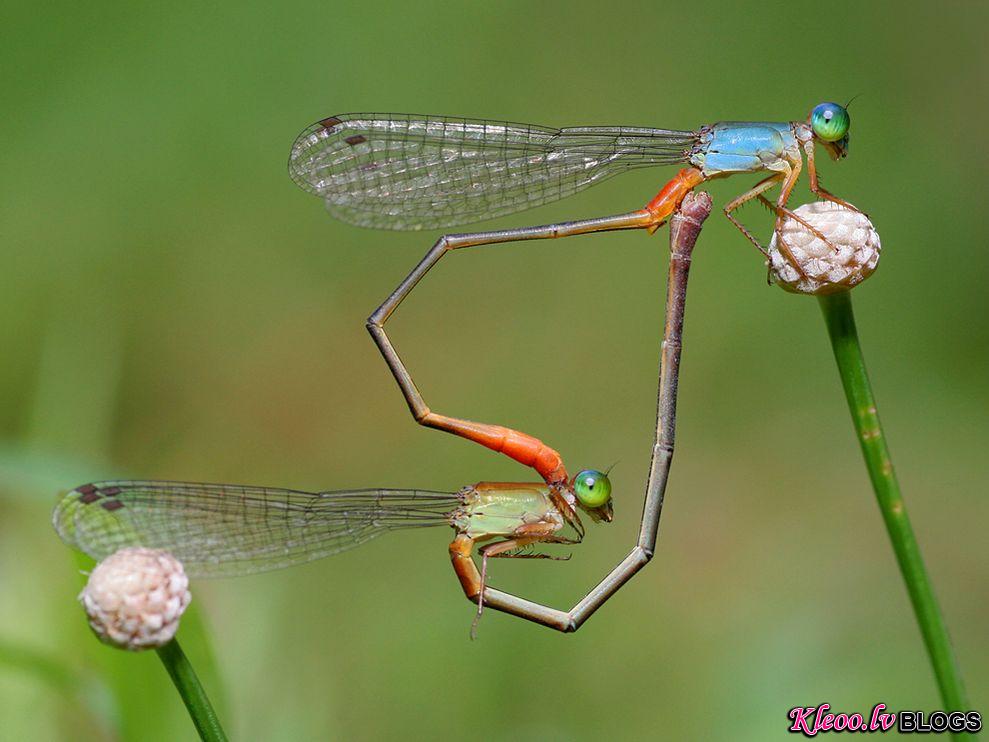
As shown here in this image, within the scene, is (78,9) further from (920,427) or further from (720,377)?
(920,427)

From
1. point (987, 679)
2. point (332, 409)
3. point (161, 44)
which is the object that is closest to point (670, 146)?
→ point (987, 679)

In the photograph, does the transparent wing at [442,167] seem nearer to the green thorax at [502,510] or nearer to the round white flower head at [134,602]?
the green thorax at [502,510]

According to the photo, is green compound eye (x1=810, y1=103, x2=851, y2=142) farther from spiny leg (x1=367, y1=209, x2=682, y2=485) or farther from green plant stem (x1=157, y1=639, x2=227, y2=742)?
green plant stem (x1=157, y1=639, x2=227, y2=742)

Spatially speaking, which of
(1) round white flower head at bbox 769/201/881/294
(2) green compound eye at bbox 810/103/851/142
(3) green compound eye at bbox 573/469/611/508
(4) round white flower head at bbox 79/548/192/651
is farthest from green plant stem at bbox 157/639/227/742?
(2) green compound eye at bbox 810/103/851/142

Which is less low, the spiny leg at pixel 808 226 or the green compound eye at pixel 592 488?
the spiny leg at pixel 808 226

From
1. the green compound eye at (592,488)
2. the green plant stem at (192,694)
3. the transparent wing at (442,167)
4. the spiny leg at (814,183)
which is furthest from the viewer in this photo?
the transparent wing at (442,167)

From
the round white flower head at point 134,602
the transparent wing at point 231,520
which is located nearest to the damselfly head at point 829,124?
the transparent wing at point 231,520

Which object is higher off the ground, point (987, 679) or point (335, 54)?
point (335, 54)
